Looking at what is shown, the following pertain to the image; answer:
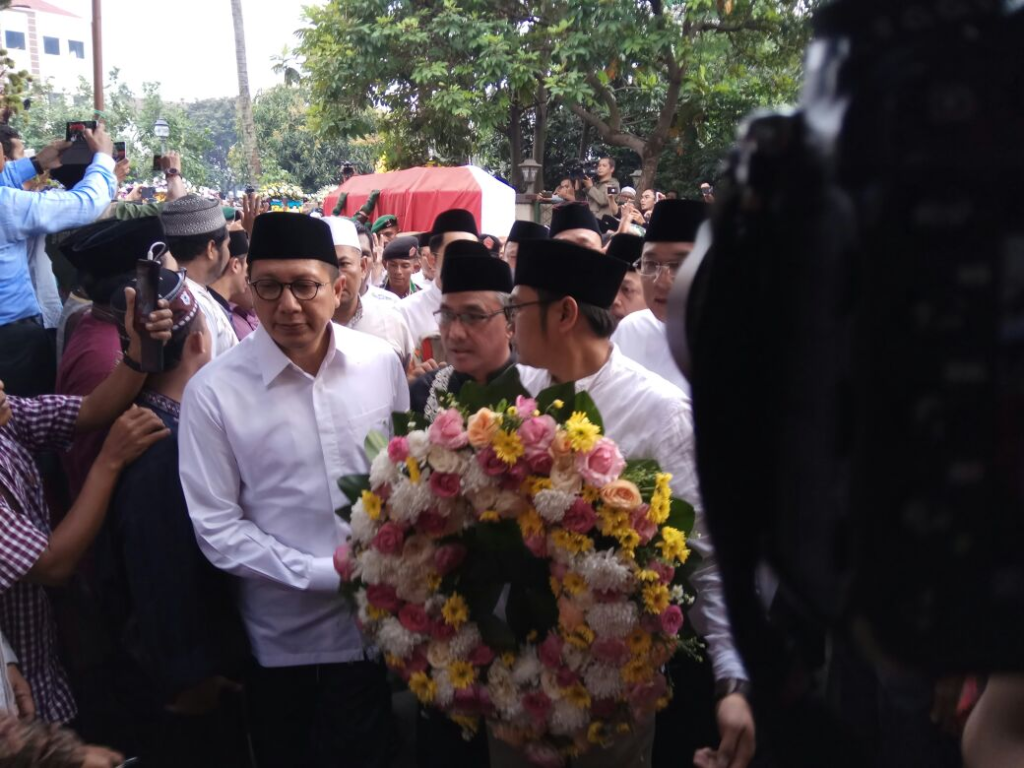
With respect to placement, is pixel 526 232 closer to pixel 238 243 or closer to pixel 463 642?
pixel 238 243

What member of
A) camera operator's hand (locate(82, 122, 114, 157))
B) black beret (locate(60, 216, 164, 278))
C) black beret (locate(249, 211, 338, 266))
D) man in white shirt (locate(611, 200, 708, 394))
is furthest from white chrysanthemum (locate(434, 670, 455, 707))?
camera operator's hand (locate(82, 122, 114, 157))

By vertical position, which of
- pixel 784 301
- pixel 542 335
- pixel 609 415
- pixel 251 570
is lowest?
pixel 251 570

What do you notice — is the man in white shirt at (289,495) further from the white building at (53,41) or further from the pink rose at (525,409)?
the white building at (53,41)

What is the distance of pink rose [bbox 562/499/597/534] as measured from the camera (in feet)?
6.76

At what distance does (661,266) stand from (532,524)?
2.25 m

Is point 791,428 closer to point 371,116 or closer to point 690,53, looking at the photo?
point 690,53

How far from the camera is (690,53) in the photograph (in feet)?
56.2

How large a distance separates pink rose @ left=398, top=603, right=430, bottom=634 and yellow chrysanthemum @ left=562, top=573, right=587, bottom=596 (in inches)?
13.0

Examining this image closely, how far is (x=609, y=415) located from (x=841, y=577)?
214 centimetres

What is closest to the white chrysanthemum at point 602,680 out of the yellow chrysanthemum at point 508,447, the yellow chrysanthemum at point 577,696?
the yellow chrysanthemum at point 577,696

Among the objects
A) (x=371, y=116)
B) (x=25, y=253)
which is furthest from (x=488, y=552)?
(x=371, y=116)

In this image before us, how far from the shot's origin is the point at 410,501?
7.03 feet

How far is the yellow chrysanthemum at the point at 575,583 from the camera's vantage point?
2076mm

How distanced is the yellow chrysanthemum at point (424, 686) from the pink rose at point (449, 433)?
1.69 feet
